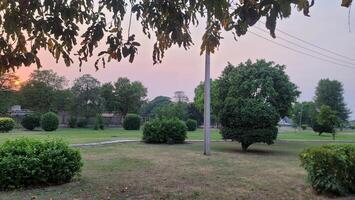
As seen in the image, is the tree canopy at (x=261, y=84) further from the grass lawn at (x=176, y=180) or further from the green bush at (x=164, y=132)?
the grass lawn at (x=176, y=180)

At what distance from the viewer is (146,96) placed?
7738 centimetres

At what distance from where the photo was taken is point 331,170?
9.44 m

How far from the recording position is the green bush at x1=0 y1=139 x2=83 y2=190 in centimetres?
822

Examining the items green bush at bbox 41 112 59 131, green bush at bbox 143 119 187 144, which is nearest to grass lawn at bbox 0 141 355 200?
green bush at bbox 143 119 187 144

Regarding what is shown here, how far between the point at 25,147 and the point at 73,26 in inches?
219

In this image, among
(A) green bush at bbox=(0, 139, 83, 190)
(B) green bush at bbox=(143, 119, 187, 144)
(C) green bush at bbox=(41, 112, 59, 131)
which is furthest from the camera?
(C) green bush at bbox=(41, 112, 59, 131)

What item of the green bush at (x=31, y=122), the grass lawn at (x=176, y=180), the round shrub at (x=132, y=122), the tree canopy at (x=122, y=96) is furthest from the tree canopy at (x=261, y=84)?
the tree canopy at (x=122, y=96)

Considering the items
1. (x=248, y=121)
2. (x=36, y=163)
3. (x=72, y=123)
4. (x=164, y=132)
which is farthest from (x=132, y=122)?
(x=36, y=163)

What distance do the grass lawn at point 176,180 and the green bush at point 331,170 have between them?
30 centimetres

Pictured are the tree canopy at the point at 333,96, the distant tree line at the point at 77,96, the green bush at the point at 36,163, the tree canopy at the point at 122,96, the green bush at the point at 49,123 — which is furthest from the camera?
the tree canopy at the point at 333,96

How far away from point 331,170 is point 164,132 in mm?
12618

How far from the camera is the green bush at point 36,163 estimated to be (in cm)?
822

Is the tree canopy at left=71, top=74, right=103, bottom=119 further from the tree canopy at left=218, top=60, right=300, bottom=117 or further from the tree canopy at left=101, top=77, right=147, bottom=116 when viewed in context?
the tree canopy at left=218, top=60, right=300, bottom=117

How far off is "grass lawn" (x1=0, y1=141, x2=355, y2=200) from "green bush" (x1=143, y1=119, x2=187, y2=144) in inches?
245
